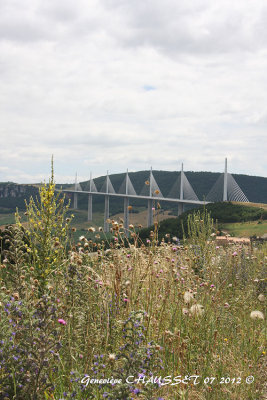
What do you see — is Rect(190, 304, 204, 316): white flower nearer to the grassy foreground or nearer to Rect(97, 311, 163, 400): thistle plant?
the grassy foreground

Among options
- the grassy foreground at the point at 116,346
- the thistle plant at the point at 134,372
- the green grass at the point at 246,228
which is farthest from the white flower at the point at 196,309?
the green grass at the point at 246,228

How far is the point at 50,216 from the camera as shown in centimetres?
681

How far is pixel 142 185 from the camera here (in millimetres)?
153375

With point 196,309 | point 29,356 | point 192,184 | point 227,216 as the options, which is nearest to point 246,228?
point 227,216

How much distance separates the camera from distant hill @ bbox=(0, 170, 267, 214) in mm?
113125

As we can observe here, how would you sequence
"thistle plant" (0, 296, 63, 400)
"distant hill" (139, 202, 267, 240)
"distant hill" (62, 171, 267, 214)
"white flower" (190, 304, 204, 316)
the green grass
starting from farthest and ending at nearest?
"distant hill" (62, 171, 267, 214) < "distant hill" (139, 202, 267, 240) < the green grass < "white flower" (190, 304, 204, 316) < "thistle plant" (0, 296, 63, 400)

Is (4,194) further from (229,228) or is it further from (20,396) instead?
(20,396)

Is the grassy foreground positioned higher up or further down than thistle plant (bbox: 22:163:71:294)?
further down

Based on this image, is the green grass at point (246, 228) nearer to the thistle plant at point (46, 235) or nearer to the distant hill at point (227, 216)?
the distant hill at point (227, 216)

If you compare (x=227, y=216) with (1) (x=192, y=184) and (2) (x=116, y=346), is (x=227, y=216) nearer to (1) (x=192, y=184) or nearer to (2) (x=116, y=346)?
(2) (x=116, y=346)

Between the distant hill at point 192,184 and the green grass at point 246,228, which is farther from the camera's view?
the distant hill at point 192,184

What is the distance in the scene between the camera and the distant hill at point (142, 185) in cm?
11312

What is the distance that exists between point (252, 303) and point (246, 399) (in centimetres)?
305

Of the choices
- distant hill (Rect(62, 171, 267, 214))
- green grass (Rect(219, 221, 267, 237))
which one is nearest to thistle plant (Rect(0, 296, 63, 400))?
green grass (Rect(219, 221, 267, 237))
